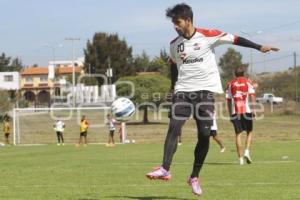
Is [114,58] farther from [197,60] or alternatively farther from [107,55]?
[197,60]

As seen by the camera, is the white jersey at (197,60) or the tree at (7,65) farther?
the tree at (7,65)

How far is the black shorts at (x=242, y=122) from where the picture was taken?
14.9 m

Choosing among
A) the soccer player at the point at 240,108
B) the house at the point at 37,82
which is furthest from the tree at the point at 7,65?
the soccer player at the point at 240,108

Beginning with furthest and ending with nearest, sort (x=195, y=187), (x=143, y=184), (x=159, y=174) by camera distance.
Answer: (x=143, y=184)
(x=195, y=187)
(x=159, y=174)

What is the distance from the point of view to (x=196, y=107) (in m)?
8.29

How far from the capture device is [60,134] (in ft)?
129

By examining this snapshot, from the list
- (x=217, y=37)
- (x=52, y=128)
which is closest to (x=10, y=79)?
(x=52, y=128)

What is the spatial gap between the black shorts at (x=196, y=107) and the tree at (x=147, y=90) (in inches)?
2191

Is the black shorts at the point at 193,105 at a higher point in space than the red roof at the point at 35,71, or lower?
lower

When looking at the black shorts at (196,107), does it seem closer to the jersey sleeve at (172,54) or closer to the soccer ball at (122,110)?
the jersey sleeve at (172,54)

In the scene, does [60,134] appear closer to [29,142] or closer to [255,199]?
[29,142]

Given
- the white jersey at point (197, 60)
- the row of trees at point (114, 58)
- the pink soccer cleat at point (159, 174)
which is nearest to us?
the pink soccer cleat at point (159, 174)

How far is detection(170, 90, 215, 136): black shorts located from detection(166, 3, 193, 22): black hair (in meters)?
1.00

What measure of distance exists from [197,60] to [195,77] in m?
0.23
